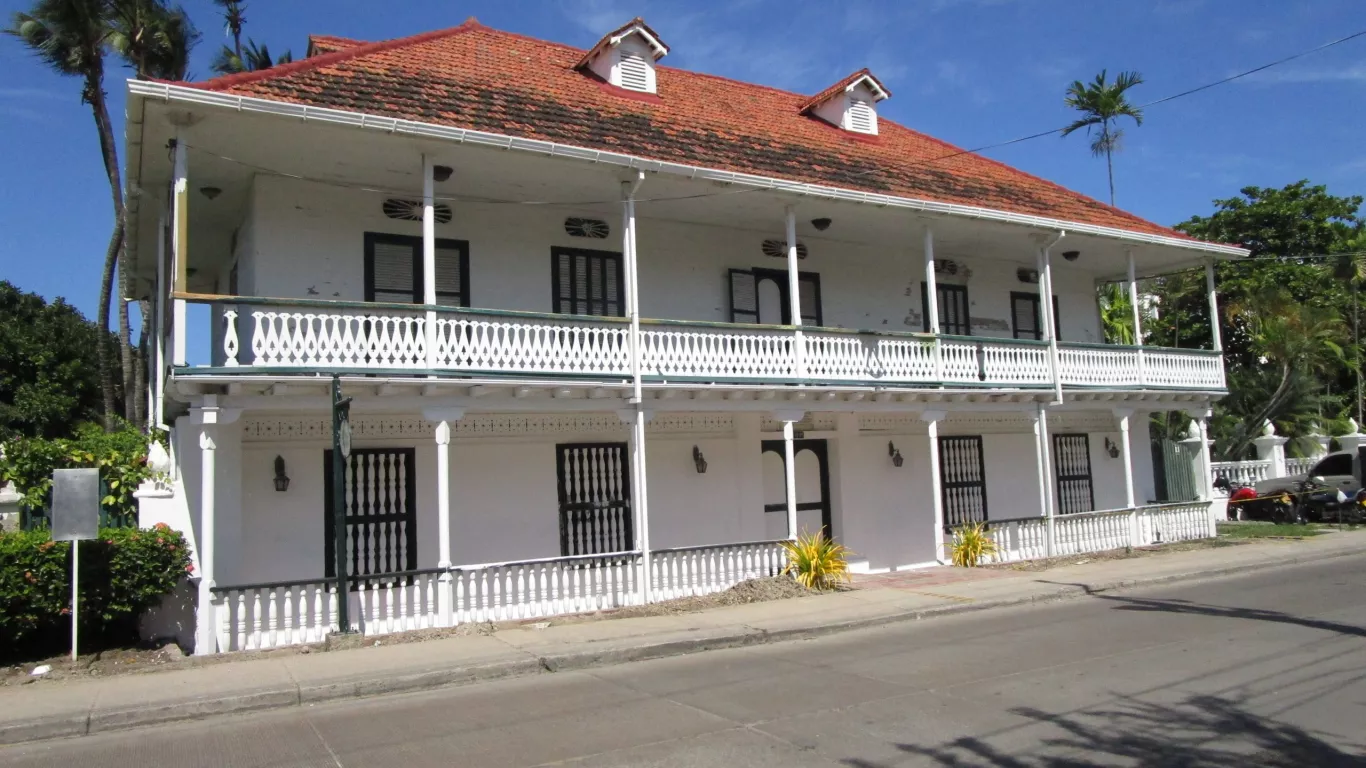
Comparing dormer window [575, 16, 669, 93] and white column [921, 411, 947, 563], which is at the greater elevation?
dormer window [575, 16, 669, 93]

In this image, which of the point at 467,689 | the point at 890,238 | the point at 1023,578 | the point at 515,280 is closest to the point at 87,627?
the point at 467,689

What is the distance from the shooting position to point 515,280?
15.0m

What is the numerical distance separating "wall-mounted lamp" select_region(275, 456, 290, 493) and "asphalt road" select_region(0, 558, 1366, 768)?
5.11 meters

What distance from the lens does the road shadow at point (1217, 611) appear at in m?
10.3

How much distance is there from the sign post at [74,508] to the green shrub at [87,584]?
1.06 ft

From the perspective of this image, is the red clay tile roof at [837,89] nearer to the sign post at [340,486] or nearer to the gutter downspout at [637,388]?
the gutter downspout at [637,388]

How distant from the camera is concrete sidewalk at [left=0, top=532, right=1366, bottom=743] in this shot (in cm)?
834

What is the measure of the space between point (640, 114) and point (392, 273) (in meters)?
4.93

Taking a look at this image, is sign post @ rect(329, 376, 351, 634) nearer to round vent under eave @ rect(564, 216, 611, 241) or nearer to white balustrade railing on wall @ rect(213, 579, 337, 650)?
white balustrade railing on wall @ rect(213, 579, 337, 650)

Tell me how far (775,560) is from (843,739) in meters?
8.01

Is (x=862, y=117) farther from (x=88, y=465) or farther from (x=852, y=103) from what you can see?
(x=88, y=465)

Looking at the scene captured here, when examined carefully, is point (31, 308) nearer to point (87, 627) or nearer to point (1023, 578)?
point (87, 627)

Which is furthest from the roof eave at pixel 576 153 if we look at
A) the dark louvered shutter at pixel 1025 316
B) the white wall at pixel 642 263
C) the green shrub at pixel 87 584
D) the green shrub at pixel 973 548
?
the green shrub at pixel 973 548

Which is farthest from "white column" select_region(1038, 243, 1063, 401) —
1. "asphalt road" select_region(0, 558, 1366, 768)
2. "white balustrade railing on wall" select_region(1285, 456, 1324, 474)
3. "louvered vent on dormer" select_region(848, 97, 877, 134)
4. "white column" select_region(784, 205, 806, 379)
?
"white balustrade railing on wall" select_region(1285, 456, 1324, 474)
